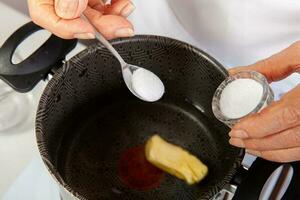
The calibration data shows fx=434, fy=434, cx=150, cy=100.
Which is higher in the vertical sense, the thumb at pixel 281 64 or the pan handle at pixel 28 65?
the thumb at pixel 281 64

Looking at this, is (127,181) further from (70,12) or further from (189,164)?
(70,12)

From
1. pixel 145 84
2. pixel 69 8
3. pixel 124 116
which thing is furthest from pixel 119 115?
pixel 69 8

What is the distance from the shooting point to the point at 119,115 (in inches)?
24.9

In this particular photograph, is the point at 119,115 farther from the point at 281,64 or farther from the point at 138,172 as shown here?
the point at 281,64

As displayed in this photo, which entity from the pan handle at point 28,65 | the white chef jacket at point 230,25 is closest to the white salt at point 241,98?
the white chef jacket at point 230,25

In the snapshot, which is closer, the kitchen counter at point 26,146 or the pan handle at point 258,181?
the pan handle at point 258,181

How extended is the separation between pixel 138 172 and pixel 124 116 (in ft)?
0.30

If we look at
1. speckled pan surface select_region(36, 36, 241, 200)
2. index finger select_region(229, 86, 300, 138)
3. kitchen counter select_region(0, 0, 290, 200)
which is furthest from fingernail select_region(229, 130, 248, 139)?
kitchen counter select_region(0, 0, 290, 200)

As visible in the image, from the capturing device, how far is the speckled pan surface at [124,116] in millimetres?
528

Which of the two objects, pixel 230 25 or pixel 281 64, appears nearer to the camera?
pixel 281 64

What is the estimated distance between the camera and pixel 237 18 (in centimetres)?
53

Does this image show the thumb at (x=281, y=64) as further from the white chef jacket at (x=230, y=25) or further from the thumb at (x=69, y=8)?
the thumb at (x=69, y=8)

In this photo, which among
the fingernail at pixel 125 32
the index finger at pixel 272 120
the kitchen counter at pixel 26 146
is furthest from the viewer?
the kitchen counter at pixel 26 146

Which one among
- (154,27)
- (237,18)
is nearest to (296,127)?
(237,18)
